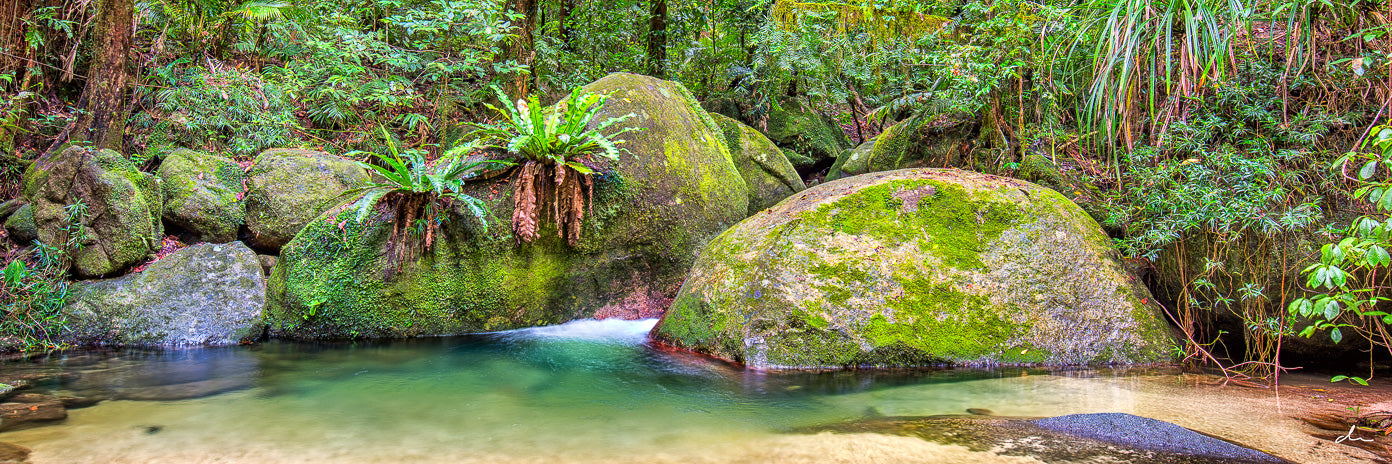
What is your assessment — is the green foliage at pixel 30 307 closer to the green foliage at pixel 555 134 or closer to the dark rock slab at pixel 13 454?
the dark rock slab at pixel 13 454

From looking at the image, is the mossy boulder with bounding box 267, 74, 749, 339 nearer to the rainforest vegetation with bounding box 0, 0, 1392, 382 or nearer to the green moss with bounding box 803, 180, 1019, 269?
the rainforest vegetation with bounding box 0, 0, 1392, 382

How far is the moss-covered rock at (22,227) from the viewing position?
5.27m

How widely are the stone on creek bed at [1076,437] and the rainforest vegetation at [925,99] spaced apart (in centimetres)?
88

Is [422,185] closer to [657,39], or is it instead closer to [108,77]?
[108,77]

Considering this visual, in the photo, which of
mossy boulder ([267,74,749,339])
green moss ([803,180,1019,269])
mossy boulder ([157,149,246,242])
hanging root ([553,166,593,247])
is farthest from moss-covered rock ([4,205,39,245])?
green moss ([803,180,1019,269])

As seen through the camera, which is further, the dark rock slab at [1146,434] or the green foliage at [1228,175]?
the green foliage at [1228,175]

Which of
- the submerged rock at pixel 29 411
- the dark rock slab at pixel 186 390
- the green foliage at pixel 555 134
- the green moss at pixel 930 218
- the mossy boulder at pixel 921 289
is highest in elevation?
the green foliage at pixel 555 134

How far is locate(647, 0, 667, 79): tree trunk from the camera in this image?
10.6 m

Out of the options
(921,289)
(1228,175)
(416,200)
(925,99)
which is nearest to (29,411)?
(416,200)

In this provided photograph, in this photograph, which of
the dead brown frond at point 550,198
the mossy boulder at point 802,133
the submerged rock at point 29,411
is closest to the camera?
the submerged rock at point 29,411

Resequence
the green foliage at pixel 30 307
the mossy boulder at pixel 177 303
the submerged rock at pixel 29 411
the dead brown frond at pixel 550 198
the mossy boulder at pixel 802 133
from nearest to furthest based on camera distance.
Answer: the submerged rock at pixel 29 411 → the green foliage at pixel 30 307 → the mossy boulder at pixel 177 303 → the dead brown frond at pixel 550 198 → the mossy boulder at pixel 802 133

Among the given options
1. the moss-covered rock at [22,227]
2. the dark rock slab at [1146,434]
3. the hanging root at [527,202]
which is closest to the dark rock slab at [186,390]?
the hanging root at [527,202]

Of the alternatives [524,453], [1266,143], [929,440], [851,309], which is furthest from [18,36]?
[1266,143]

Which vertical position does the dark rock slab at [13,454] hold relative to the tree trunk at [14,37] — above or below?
below
